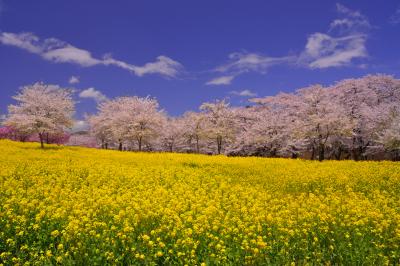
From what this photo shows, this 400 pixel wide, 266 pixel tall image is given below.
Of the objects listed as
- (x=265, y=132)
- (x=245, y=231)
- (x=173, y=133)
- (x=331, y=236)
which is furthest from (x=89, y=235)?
(x=173, y=133)

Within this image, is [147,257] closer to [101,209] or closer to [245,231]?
[245,231]

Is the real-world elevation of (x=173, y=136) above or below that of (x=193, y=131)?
below

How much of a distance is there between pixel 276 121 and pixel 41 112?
1304 inches

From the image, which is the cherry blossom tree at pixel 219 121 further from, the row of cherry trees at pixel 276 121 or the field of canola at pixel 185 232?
the field of canola at pixel 185 232

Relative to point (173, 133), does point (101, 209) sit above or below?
below

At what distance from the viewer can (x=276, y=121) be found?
6069 centimetres

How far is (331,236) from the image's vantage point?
10375mm

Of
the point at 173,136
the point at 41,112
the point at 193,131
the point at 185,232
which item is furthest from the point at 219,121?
the point at 185,232

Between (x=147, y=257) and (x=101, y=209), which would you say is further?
(x=101, y=209)

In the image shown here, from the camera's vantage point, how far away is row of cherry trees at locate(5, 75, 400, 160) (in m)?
42.8

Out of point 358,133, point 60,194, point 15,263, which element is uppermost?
point 358,133

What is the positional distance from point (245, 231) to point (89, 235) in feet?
11.7

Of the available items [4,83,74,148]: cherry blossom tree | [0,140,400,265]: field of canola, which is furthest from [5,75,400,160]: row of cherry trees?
[0,140,400,265]: field of canola

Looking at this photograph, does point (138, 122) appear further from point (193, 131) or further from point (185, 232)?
point (185, 232)
